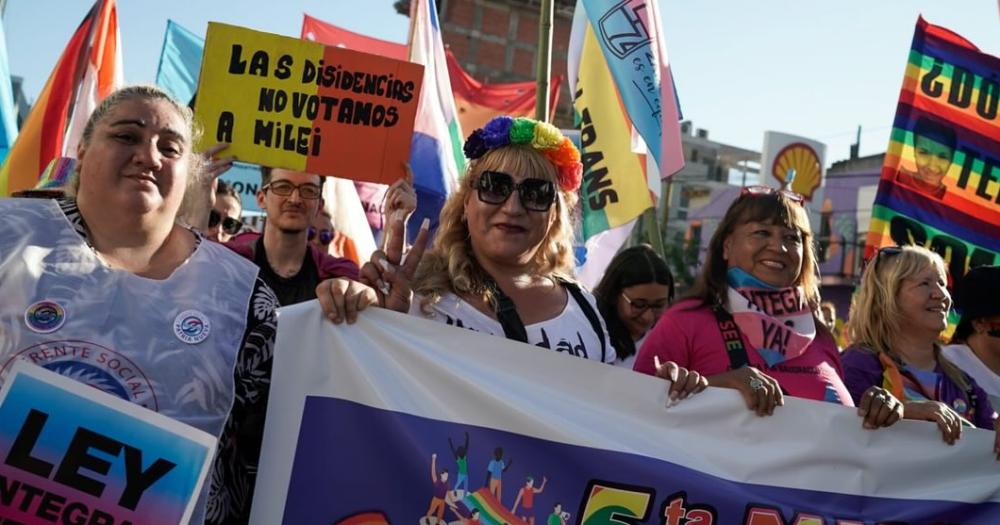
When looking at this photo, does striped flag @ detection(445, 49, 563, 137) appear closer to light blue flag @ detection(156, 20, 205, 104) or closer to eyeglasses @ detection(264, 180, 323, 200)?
light blue flag @ detection(156, 20, 205, 104)

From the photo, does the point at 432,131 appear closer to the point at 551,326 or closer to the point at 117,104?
the point at 551,326

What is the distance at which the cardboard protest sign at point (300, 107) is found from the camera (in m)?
4.01

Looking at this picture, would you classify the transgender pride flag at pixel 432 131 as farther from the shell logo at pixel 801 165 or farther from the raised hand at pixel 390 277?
the shell logo at pixel 801 165

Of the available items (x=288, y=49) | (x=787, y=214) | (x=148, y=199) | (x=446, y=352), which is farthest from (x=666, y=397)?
(x=288, y=49)

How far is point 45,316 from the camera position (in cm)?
202

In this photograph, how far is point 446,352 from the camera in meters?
2.64

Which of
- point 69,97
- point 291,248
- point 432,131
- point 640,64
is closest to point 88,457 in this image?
point 291,248

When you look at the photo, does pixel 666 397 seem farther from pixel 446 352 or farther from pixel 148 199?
pixel 148 199

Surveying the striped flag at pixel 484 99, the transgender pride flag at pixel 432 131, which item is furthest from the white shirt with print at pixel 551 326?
the striped flag at pixel 484 99

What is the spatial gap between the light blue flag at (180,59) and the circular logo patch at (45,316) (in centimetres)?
785

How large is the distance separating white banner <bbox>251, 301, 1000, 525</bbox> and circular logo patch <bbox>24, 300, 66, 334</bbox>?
1.82 feet

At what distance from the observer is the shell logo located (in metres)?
40.8

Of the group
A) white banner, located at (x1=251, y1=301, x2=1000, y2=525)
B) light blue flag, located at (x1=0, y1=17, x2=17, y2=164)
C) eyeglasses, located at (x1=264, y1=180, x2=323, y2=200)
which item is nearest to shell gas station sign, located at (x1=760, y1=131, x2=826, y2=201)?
light blue flag, located at (x1=0, y1=17, x2=17, y2=164)

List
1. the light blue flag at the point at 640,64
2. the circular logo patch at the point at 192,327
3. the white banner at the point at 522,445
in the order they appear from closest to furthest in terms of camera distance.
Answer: the circular logo patch at the point at 192,327
the white banner at the point at 522,445
the light blue flag at the point at 640,64
